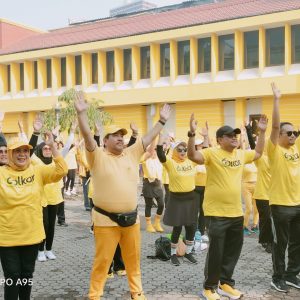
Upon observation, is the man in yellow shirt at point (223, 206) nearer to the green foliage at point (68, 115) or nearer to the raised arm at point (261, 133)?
the raised arm at point (261, 133)

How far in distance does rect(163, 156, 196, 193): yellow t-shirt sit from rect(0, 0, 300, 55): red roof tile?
750 inches

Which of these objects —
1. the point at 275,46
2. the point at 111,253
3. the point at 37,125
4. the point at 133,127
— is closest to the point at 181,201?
the point at 133,127

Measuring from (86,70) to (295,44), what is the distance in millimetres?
13760

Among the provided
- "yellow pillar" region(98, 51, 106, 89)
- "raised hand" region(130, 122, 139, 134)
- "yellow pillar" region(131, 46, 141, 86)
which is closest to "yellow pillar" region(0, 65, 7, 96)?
"yellow pillar" region(98, 51, 106, 89)

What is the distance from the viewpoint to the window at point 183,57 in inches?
1102

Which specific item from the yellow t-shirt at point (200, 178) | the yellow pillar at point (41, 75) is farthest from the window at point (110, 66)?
the yellow t-shirt at point (200, 178)

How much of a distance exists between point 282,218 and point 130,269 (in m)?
1.98

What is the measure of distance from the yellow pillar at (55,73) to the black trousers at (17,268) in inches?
1151

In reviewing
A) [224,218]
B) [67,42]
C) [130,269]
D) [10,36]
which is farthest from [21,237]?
[10,36]

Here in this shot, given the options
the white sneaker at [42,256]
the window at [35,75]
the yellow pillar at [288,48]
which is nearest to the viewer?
the white sneaker at [42,256]

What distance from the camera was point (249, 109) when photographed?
26359 mm

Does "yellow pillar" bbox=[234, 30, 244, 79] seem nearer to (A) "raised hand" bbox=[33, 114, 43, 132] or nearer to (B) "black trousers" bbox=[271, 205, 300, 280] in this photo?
(B) "black trousers" bbox=[271, 205, 300, 280]

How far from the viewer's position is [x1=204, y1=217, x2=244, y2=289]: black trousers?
538cm

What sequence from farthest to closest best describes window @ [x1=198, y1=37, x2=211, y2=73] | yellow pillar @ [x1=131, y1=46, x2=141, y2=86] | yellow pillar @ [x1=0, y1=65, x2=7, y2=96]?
yellow pillar @ [x1=0, y1=65, x2=7, y2=96]
yellow pillar @ [x1=131, y1=46, x2=141, y2=86]
window @ [x1=198, y1=37, x2=211, y2=73]
